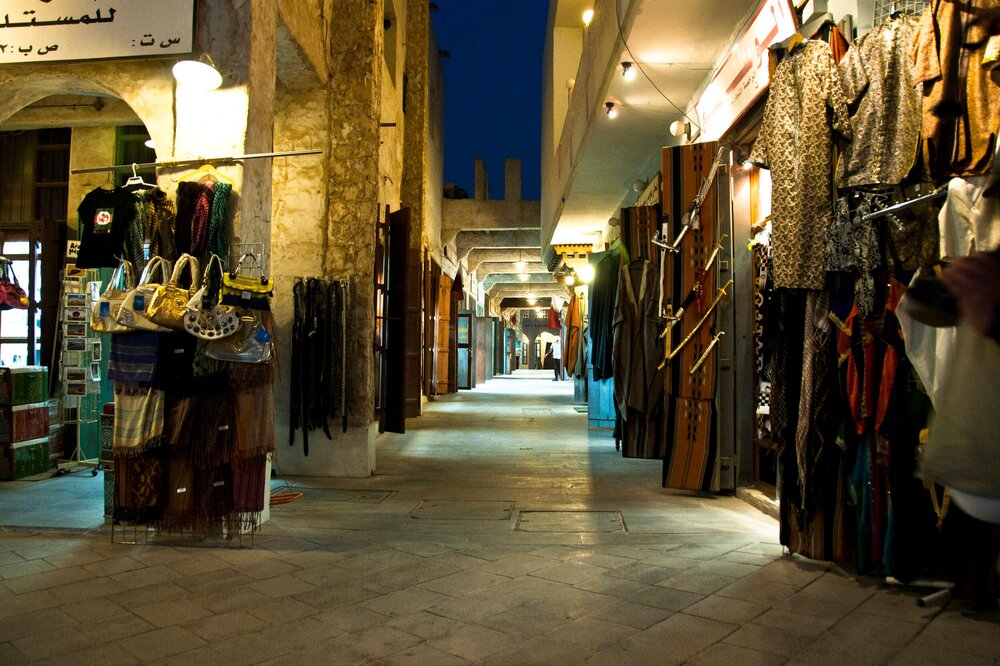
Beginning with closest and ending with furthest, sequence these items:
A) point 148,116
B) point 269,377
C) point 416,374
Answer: point 269,377 → point 148,116 → point 416,374

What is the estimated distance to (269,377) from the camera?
169 inches

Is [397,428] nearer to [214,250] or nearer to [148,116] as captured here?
[214,250]

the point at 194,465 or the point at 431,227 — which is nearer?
the point at 194,465

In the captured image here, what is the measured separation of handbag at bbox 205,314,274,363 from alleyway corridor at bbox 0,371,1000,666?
1.11 metres

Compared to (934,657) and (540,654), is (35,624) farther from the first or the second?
(934,657)

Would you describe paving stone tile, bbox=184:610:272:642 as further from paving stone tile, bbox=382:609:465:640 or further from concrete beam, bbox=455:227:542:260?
concrete beam, bbox=455:227:542:260

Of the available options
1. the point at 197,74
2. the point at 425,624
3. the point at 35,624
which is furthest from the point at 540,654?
the point at 197,74

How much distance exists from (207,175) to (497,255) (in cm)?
1889

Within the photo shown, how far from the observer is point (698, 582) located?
10.8 feet

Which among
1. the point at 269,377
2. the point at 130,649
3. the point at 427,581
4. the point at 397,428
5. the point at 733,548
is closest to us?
the point at 130,649

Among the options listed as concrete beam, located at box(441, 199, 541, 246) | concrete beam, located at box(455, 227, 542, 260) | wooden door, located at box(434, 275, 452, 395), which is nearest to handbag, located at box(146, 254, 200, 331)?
wooden door, located at box(434, 275, 452, 395)

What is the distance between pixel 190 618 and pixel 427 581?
1051 millimetres

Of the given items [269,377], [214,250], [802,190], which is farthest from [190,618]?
[802,190]

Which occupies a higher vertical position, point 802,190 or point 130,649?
point 802,190
